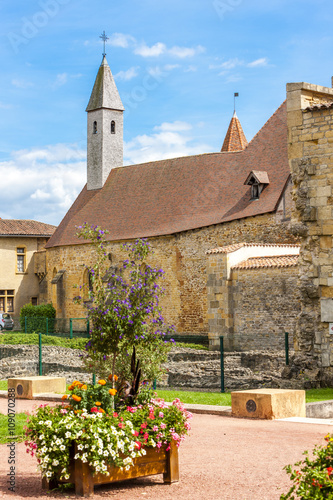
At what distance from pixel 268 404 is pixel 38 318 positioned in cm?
2978

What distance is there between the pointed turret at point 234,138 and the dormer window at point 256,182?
33.4 feet

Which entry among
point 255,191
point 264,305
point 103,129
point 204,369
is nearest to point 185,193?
point 255,191

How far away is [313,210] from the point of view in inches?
616

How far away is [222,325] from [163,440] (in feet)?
67.0

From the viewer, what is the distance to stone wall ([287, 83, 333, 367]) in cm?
1551

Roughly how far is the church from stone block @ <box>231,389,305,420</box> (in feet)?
46.0

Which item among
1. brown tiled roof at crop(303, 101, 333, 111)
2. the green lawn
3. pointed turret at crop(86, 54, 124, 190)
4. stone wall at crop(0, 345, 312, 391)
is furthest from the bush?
brown tiled roof at crop(303, 101, 333, 111)

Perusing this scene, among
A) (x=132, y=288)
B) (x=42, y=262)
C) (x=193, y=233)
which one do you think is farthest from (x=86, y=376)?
(x=42, y=262)

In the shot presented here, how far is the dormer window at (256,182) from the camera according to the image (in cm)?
3142

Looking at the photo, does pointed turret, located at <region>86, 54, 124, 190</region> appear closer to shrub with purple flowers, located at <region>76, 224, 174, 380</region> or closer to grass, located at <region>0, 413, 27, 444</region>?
grass, located at <region>0, 413, 27, 444</region>

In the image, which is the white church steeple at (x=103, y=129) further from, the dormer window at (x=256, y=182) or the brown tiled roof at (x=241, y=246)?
the brown tiled roof at (x=241, y=246)

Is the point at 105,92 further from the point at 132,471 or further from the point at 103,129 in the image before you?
the point at 132,471

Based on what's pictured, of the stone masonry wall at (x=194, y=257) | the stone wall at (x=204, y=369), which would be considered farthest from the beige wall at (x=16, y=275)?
the stone wall at (x=204, y=369)

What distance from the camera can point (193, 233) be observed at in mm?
33281
